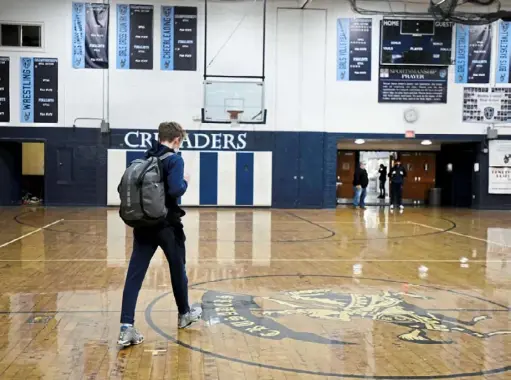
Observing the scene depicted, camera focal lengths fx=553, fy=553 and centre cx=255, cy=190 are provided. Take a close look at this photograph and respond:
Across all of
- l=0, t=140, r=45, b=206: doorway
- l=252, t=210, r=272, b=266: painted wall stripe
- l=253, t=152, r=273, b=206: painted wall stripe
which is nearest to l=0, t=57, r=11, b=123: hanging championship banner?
l=0, t=140, r=45, b=206: doorway

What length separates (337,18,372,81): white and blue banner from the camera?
19.6 meters

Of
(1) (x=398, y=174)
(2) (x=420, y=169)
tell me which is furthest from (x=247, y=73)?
(2) (x=420, y=169)

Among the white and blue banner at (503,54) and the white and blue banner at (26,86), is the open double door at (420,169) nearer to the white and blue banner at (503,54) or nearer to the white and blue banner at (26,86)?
the white and blue banner at (503,54)

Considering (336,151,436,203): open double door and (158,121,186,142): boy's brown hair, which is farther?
(336,151,436,203): open double door

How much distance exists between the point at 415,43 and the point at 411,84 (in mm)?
1432

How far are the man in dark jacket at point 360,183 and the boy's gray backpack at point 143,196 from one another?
16805 millimetres

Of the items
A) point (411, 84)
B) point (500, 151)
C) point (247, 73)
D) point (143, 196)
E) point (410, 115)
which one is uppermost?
point (247, 73)

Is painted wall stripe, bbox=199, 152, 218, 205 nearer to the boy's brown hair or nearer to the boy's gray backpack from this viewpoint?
the boy's brown hair

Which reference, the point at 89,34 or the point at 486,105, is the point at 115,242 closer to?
the point at 89,34

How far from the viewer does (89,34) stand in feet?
62.0

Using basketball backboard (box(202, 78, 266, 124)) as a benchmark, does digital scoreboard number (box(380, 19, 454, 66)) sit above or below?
above

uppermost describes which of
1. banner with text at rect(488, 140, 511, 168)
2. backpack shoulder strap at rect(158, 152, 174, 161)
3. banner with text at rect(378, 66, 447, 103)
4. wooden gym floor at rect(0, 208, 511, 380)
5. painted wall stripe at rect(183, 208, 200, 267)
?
banner with text at rect(378, 66, 447, 103)

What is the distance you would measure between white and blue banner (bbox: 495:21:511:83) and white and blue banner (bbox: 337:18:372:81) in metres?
4.75

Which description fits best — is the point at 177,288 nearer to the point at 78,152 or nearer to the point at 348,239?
the point at 348,239
